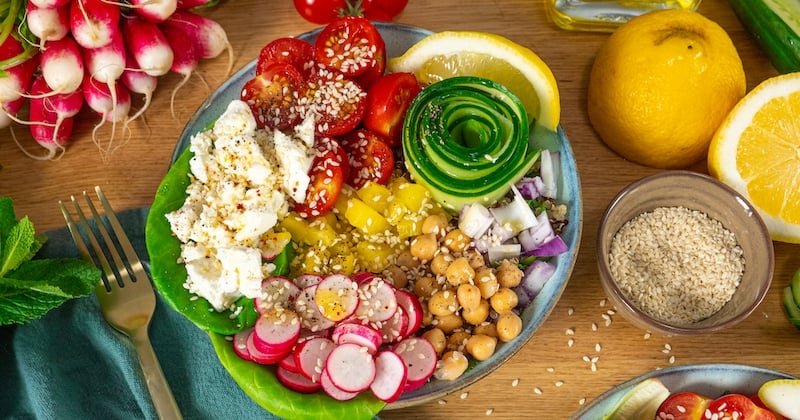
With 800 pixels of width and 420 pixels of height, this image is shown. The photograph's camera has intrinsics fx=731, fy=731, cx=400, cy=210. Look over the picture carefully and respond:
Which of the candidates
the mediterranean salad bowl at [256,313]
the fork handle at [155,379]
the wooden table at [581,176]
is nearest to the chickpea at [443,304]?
the mediterranean salad bowl at [256,313]

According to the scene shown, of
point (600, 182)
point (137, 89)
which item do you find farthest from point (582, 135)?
point (137, 89)

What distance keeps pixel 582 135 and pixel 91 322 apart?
1.18 meters

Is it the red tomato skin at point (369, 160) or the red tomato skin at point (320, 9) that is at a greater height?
the red tomato skin at point (320, 9)

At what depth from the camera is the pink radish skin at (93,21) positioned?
1.54 m

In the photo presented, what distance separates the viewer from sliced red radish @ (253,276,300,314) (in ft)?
4.53

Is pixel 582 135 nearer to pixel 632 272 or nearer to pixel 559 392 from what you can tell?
pixel 632 272

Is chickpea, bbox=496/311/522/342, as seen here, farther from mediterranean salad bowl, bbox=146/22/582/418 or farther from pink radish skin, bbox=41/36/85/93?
pink radish skin, bbox=41/36/85/93

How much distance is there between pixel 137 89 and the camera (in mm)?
1709

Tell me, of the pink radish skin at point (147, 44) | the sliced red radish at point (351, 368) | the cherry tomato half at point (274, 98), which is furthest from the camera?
the pink radish skin at point (147, 44)

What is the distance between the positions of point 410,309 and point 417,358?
96 mm

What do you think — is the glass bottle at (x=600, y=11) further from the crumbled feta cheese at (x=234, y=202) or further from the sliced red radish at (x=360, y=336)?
the sliced red radish at (x=360, y=336)

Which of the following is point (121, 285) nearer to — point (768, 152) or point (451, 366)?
point (451, 366)

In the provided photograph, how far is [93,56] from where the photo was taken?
161 centimetres

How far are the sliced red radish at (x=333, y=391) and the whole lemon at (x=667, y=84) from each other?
841 mm
